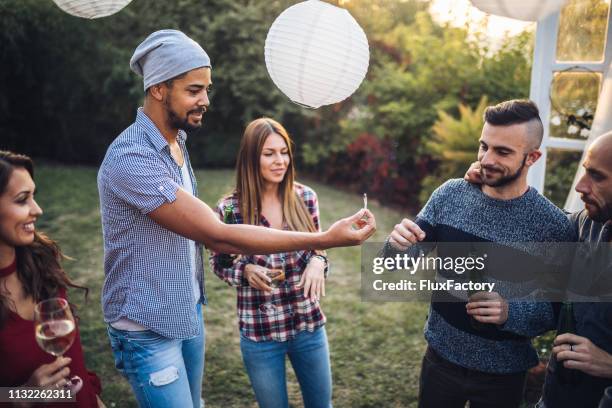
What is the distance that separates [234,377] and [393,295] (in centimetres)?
252

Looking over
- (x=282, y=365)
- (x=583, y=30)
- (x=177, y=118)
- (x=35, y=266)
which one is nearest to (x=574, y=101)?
(x=583, y=30)

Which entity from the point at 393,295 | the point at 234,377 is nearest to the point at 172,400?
the point at 234,377

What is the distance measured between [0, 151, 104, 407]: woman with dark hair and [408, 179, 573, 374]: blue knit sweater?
5.46 feet

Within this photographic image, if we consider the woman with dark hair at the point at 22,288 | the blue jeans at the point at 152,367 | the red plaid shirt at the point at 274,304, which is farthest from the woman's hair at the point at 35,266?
the red plaid shirt at the point at 274,304

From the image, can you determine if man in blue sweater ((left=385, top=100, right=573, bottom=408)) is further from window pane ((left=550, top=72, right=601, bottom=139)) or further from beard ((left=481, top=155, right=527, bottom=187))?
window pane ((left=550, top=72, right=601, bottom=139))

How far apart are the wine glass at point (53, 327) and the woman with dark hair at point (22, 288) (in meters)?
0.06

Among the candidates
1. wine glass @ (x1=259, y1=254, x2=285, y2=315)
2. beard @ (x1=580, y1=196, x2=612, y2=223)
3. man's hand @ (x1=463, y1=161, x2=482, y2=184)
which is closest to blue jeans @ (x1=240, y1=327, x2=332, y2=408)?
wine glass @ (x1=259, y1=254, x2=285, y2=315)

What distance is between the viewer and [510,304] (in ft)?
7.29

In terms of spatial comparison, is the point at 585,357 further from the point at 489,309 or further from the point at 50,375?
the point at 50,375

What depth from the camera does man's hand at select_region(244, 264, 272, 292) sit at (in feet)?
8.37

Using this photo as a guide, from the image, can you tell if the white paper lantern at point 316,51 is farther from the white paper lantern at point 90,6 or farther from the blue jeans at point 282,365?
A: the blue jeans at point 282,365

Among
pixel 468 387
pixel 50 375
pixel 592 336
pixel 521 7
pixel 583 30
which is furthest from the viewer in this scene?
pixel 583 30

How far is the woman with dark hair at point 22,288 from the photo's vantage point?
186 centimetres

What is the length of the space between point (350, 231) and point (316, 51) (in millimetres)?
857
